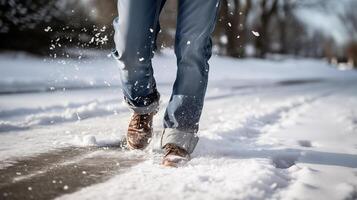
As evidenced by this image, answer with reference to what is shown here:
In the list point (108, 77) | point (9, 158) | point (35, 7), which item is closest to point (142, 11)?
point (9, 158)

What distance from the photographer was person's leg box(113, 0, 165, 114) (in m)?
1.98

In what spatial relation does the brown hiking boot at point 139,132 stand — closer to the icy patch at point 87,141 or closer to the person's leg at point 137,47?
the person's leg at point 137,47

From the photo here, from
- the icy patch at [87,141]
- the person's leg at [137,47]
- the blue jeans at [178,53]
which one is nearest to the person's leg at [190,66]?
the blue jeans at [178,53]

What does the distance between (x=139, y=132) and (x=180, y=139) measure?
0.88 feet

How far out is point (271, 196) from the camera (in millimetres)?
1456

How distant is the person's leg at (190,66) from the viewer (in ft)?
6.65

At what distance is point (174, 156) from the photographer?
1886mm

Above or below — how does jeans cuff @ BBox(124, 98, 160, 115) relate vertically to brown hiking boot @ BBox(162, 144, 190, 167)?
above

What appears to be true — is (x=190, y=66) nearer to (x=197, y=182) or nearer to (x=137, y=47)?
(x=137, y=47)

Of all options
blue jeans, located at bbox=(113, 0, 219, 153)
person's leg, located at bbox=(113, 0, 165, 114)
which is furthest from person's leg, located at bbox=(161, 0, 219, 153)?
person's leg, located at bbox=(113, 0, 165, 114)

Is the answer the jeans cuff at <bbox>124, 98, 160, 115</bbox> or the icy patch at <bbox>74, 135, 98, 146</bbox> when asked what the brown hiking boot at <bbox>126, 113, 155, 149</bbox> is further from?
the icy patch at <bbox>74, 135, 98, 146</bbox>

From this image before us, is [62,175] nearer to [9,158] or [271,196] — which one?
[9,158]

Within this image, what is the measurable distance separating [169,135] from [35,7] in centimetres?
967

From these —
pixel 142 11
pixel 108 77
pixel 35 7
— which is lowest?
pixel 108 77
